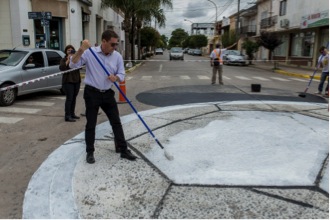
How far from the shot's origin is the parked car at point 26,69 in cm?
881

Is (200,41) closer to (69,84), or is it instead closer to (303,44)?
(303,44)

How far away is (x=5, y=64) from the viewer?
362 inches

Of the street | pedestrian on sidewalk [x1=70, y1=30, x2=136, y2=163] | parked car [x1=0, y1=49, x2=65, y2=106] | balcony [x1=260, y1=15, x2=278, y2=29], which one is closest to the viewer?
the street

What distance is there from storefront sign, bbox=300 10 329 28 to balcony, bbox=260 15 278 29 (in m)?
7.34

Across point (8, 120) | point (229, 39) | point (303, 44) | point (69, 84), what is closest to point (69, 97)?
point (69, 84)

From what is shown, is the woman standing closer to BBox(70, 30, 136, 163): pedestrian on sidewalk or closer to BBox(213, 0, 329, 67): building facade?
BBox(70, 30, 136, 163): pedestrian on sidewalk

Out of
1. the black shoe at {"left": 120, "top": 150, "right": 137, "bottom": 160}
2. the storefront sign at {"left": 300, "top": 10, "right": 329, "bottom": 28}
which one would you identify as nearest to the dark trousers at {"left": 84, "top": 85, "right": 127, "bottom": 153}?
the black shoe at {"left": 120, "top": 150, "right": 137, "bottom": 160}

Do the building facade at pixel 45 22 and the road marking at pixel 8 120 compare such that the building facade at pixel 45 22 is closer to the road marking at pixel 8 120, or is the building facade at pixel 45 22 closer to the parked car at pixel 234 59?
the road marking at pixel 8 120

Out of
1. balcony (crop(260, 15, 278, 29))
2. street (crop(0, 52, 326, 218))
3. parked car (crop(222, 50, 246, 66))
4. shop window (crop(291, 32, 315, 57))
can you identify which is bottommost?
street (crop(0, 52, 326, 218))

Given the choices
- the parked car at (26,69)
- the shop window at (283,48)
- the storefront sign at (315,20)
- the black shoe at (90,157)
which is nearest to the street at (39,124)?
the parked car at (26,69)

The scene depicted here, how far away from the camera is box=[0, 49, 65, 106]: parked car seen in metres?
8.81

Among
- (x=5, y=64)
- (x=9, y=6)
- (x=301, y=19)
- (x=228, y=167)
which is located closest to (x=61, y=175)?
(x=228, y=167)

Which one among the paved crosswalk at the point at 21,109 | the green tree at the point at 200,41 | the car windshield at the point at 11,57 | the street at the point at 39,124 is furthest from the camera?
the green tree at the point at 200,41

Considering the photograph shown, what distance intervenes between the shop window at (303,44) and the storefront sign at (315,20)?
5.02 feet
